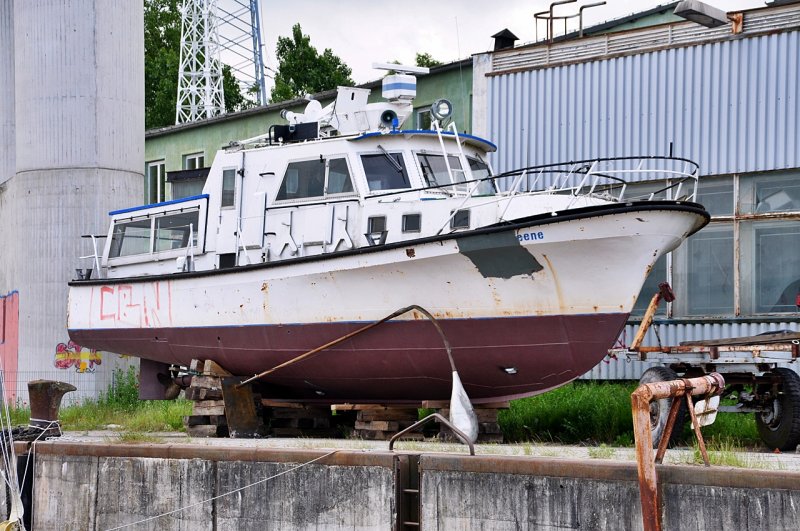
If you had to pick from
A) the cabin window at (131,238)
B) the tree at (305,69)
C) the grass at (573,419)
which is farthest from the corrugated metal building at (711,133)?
the tree at (305,69)

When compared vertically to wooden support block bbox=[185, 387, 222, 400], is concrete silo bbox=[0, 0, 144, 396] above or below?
above

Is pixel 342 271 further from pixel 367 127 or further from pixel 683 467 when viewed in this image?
pixel 683 467

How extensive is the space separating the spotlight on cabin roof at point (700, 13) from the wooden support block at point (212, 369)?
25.2ft

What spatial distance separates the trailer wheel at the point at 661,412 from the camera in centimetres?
1046

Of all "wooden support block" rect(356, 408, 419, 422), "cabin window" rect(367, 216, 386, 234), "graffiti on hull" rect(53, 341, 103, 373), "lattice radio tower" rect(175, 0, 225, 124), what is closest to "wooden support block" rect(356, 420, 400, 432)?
"wooden support block" rect(356, 408, 419, 422)

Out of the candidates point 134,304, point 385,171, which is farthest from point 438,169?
point 134,304

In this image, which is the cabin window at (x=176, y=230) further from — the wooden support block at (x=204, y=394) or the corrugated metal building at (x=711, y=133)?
the corrugated metal building at (x=711, y=133)

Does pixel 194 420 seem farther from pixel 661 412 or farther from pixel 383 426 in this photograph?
pixel 661 412

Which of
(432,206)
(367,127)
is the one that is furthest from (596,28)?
(432,206)

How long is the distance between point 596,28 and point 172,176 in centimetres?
840

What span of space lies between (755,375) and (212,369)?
6924mm

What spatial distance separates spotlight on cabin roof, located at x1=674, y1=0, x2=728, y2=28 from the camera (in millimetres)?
14625

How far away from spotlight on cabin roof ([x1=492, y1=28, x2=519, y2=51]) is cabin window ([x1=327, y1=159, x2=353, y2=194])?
5.86 meters

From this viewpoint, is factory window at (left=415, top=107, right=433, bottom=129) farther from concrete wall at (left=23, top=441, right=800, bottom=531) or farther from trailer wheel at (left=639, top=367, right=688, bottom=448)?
concrete wall at (left=23, top=441, right=800, bottom=531)
